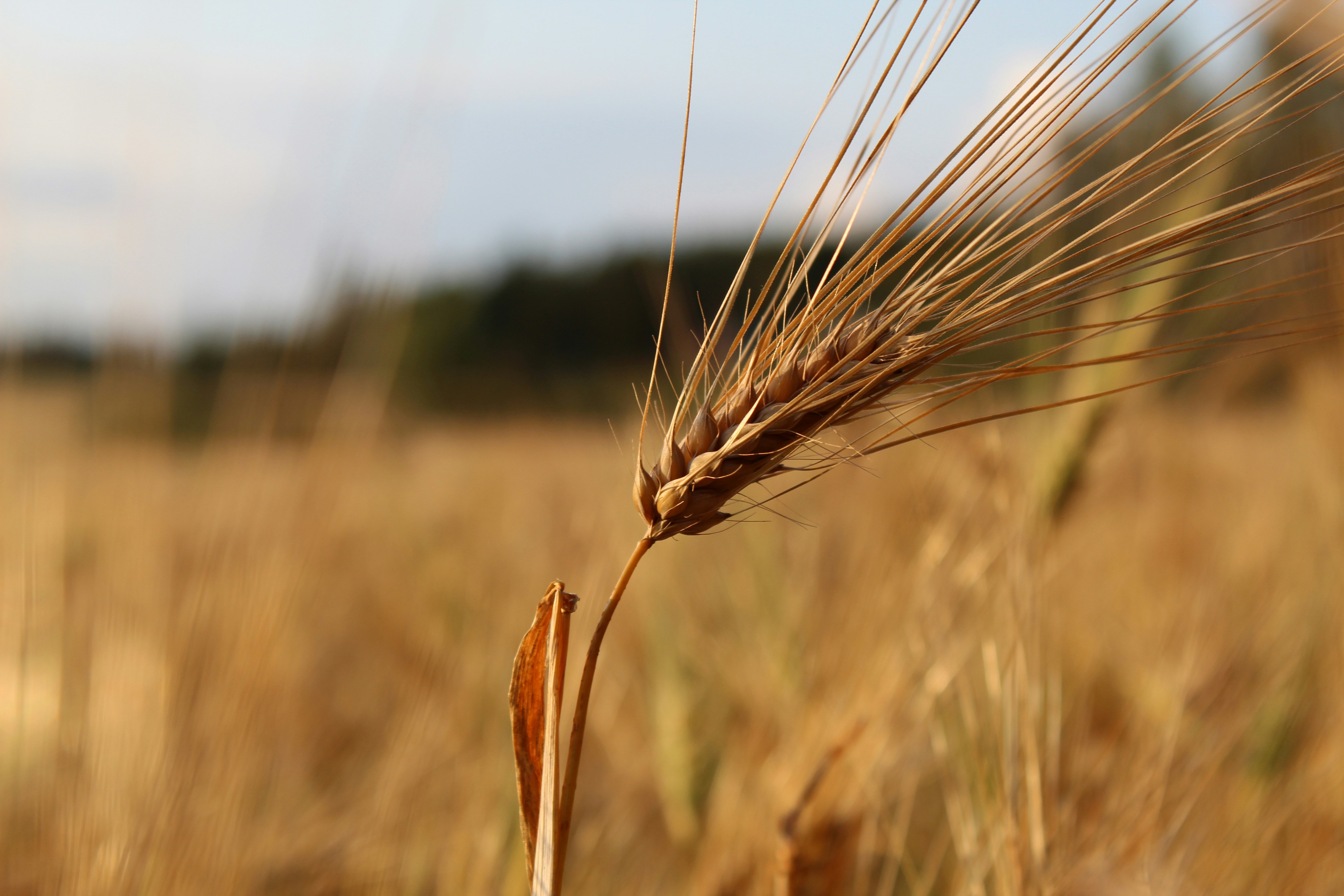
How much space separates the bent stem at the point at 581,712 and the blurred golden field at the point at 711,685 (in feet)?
0.51

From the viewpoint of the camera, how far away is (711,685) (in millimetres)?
1106

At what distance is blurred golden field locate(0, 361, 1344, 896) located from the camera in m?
0.62

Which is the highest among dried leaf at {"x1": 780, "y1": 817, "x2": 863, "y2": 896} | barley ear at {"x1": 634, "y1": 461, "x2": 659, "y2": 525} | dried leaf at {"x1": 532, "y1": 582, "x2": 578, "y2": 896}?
barley ear at {"x1": 634, "y1": 461, "x2": 659, "y2": 525}

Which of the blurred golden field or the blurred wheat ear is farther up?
the blurred wheat ear

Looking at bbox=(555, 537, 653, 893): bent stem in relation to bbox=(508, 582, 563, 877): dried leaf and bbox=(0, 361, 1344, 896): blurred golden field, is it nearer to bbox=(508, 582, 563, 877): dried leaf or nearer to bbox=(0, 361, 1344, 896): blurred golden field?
bbox=(508, 582, 563, 877): dried leaf

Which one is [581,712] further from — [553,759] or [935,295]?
[935,295]

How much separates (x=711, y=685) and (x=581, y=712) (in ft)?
2.74

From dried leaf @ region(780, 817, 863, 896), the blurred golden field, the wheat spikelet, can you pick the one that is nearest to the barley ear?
the wheat spikelet

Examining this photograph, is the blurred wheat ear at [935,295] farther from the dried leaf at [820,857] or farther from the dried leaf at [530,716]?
the dried leaf at [820,857]

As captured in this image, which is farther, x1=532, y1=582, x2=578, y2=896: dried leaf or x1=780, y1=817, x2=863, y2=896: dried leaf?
x1=780, y1=817, x2=863, y2=896: dried leaf

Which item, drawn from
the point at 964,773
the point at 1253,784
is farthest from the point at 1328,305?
the point at 964,773

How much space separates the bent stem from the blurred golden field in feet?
0.51

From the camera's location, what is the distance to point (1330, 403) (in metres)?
1.09

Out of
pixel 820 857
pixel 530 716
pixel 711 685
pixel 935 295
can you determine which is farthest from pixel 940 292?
pixel 711 685
